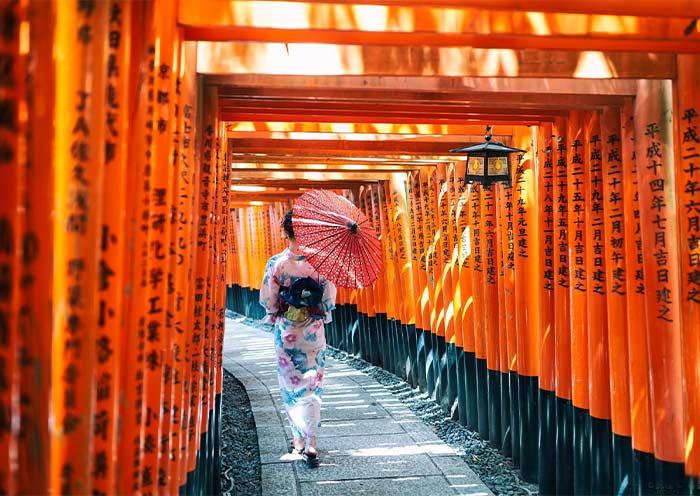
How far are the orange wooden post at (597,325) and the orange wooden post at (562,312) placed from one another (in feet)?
1.07

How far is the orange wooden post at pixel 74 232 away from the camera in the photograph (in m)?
1.73

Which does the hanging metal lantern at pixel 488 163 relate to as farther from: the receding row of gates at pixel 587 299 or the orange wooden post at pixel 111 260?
the orange wooden post at pixel 111 260

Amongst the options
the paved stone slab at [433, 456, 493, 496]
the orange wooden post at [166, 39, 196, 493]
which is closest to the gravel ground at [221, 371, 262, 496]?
the paved stone slab at [433, 456, 493, 496]

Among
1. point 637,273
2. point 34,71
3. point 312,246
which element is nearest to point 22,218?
point 34,71

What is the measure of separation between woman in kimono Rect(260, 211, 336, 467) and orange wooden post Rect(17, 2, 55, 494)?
4197 mm

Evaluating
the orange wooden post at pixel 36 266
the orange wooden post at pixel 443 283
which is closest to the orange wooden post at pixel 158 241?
the orange wooden post at pixel 36 266

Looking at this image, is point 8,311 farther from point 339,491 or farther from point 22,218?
point 339,491

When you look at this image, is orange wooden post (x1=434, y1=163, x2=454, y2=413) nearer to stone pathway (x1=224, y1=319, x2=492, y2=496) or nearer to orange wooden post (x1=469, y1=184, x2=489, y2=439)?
stone pathway (x1=224, y1=319, x2=492, y2=496)

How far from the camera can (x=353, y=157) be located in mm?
7344

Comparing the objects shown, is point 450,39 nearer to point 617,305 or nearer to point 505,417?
point 617,305

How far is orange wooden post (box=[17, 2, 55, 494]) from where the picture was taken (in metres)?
1.57

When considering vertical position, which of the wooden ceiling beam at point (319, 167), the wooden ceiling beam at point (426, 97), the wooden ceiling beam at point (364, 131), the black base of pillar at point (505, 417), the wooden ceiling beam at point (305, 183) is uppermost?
the wooden ceiling beam at point (305, 183)

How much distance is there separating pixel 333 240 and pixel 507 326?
1.79m

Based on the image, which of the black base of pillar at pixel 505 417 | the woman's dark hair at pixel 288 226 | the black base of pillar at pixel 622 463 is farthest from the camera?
the black base of pillar at pixel 505 417
